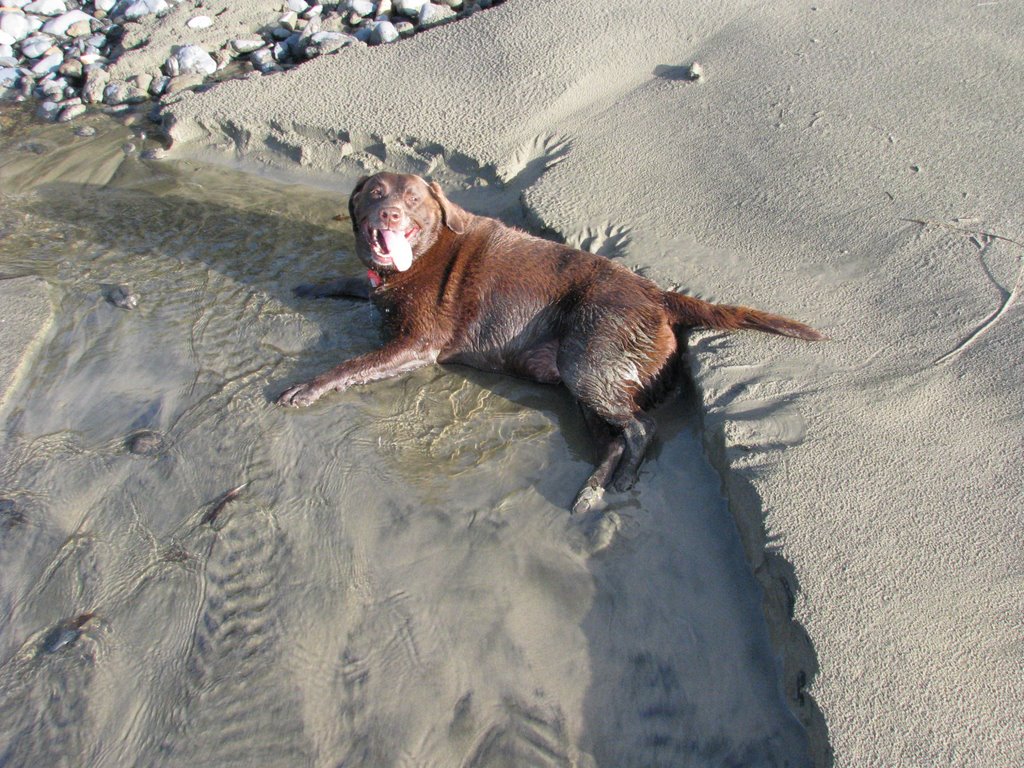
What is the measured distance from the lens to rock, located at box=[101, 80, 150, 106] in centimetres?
780

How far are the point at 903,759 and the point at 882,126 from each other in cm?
447

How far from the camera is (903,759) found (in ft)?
8.41

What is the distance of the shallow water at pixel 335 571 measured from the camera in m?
3.01

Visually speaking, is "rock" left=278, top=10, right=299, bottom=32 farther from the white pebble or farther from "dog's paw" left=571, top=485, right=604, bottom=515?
"dog's paw" left=571, top=485, right=604, bottom=515

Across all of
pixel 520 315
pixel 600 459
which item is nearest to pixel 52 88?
pixel 520 315

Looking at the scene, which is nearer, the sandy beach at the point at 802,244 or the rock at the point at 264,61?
the sandy beach at the point at 802,244

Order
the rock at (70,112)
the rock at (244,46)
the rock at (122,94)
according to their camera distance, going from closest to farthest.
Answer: the rock at (70,112) → the rock at (122,94) → the rock at (244,46)

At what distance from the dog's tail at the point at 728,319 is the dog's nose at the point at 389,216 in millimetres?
1695

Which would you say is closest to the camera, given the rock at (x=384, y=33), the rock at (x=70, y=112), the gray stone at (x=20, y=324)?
the gray stone at (x=20, y=324)

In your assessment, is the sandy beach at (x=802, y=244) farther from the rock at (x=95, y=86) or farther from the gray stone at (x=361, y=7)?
the gray stone at (x=361, y=7)

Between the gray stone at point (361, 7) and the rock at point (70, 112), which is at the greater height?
the gray stone at point (361, 7)

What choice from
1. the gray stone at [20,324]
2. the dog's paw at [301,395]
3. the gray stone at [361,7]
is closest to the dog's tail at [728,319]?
the dog's paw at [301,395]

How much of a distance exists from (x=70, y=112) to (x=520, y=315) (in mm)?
5875

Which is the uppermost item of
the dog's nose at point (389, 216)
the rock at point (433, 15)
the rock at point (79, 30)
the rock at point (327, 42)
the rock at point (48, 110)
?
the dog's nose at point (389, 216)
